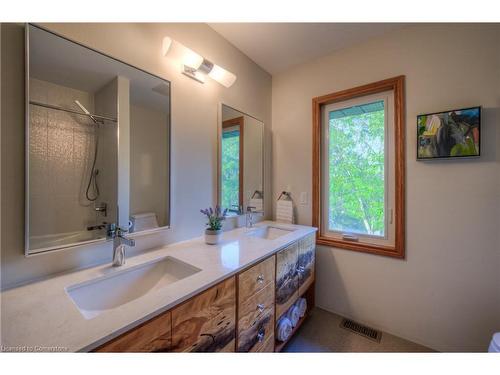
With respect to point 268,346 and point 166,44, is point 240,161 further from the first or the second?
point 268,346

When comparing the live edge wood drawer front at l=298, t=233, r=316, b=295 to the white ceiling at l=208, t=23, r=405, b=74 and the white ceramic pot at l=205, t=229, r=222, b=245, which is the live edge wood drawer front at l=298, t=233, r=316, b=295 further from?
the white ceiling at l=208, t=23, r=405, b=74

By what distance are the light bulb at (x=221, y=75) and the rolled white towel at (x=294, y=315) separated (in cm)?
177

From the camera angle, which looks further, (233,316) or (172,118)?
(172,118)

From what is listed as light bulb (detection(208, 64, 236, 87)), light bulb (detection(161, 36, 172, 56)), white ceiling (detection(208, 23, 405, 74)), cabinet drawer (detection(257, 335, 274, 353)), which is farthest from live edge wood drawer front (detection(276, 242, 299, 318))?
white ceiling (detection(208, 23, 405, 74))

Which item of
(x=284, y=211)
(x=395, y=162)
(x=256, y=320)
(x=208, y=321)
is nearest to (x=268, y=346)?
(x=256, y=320)

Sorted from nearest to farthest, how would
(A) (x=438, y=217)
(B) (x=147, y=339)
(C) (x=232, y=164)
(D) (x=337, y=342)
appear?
(B) (x=147, y=339)
(A) (x=438, y=217)
(D) (x=337, y=342)
(C) (x=232, y=164)

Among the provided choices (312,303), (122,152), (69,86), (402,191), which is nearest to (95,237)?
(122,152)

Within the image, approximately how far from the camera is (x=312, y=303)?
1.86 m

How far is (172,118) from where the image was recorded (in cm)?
125

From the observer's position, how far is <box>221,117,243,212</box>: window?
63.6 inches

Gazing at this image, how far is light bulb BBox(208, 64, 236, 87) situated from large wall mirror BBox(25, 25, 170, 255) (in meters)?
0.36

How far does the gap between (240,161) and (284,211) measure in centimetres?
70

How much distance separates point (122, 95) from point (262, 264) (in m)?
1.19
